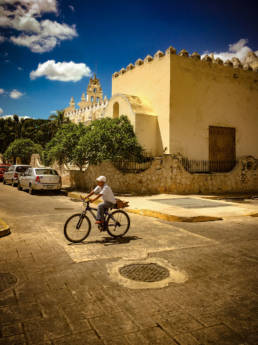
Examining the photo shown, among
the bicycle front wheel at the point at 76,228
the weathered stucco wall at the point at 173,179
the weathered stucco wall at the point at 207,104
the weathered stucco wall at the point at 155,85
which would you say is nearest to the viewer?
Answer: the bicycle front wheel at the point at 76,228

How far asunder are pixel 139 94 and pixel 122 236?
1577 cm

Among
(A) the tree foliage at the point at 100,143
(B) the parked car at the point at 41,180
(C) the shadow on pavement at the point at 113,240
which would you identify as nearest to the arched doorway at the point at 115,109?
(A) the tree foliage at the point at 100,143

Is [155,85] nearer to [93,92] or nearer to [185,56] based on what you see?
[185,56]

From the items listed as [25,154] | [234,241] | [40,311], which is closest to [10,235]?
[40,311]

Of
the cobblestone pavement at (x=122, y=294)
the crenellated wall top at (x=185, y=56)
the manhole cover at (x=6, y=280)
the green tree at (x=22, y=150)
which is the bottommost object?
the cobblestone pavement at (x=122, y=294)

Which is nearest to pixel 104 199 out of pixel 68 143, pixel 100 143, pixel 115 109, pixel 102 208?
pixel 102 208

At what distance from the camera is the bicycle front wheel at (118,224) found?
21.9ft

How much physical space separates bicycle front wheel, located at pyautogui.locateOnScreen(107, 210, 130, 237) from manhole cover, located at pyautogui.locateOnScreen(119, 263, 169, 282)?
1.86 m

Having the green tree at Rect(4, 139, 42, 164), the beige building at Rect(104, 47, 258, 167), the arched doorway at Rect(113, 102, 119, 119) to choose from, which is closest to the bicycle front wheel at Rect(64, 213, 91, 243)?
the beige building at Rect(104, 47, 258, 167)

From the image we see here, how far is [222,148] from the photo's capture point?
20.3 metres

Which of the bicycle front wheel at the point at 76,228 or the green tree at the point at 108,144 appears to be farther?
the green tree at the point at 108,144

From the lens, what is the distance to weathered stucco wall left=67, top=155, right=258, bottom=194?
16.3 meters

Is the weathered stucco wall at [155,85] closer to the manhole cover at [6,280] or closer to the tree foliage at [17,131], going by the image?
the manhole cover at [6,280]

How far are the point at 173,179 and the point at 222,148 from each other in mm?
6150
